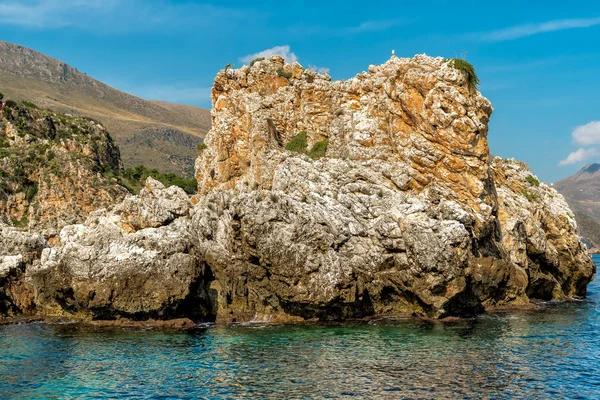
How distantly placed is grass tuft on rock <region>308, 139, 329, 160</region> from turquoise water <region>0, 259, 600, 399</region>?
70.3 ft

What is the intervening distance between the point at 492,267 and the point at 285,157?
74.2ft

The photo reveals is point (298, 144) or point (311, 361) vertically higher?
point (298, 144)

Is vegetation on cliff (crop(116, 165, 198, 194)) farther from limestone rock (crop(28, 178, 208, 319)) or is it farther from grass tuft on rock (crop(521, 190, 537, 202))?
grass tuft on rock (crop(521, 190, 537, 202))

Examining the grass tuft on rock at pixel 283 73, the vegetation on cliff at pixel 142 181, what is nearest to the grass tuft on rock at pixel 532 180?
the grass tuft on rock at pixel 283 73

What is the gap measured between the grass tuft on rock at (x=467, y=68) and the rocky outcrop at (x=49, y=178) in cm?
6141

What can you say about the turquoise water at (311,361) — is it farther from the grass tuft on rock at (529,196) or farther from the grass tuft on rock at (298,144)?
the grass tuft on rock at (298,144)

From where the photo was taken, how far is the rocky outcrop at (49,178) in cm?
8519

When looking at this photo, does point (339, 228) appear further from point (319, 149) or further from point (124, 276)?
point (124, 276)

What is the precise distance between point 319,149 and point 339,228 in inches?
642

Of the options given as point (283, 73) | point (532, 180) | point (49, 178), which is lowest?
point (532, 180)

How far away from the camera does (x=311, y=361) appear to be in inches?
1174

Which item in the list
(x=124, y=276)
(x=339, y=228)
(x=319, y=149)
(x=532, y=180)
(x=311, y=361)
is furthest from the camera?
(x=532, y=180)

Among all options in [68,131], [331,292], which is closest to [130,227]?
[331,292]

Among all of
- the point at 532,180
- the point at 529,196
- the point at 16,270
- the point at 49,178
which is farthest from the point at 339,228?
the point at 49,178
